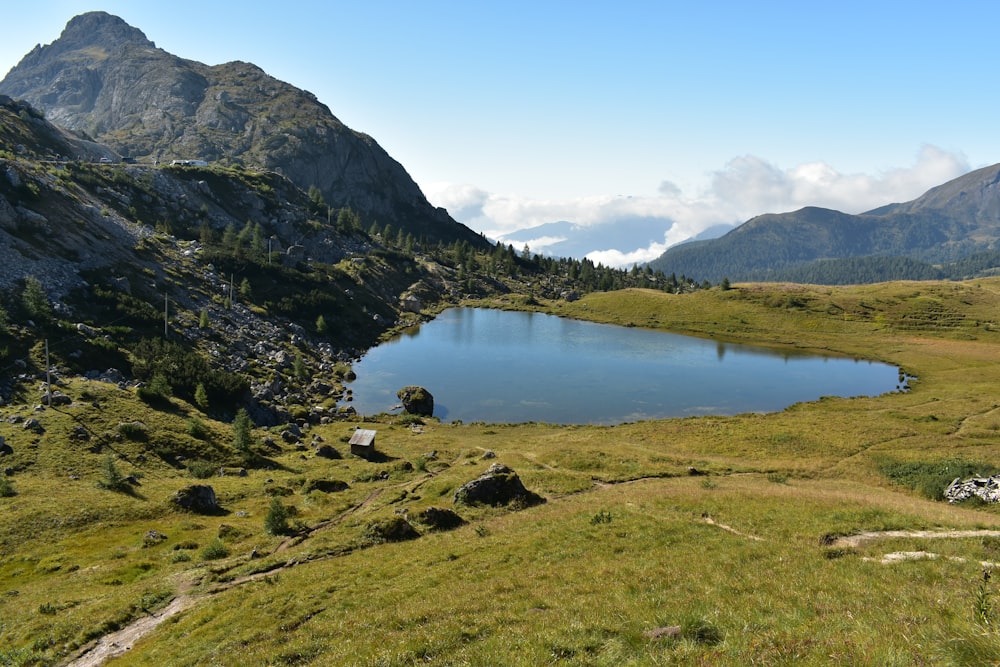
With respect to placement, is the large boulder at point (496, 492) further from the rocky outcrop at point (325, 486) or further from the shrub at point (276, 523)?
the rocky outcrop at point (325, 486)

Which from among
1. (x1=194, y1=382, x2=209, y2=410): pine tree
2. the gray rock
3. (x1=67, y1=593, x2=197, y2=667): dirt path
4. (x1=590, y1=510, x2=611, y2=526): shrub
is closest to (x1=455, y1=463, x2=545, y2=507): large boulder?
(x1=590, y1=510, x2=611, y2=526): shrub

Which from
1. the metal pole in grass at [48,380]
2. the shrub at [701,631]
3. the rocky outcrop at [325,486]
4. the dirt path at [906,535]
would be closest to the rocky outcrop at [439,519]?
the rocky outcrop at [325,486]

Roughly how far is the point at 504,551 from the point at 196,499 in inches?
1127

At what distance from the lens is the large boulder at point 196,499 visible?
40.1m

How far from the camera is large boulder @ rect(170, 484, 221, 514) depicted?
132ft

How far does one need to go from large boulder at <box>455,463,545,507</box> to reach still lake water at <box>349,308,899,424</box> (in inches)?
1794

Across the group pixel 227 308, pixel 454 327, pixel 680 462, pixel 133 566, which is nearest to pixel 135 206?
pixel 227 308

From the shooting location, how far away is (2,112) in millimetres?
168750

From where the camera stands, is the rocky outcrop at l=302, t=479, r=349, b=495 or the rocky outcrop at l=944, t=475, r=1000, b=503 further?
the rocky outcrop at l=302, t=479, r=349, b=495

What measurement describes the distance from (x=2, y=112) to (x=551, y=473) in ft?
752

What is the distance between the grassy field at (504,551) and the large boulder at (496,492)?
1390mm

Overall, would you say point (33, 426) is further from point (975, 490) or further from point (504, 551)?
point (975, 490)

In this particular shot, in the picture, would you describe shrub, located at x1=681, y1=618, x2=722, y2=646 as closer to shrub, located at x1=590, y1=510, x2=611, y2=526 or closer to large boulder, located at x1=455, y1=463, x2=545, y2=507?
shrub, located at x1=590, y1=510, x2=611, y2=526

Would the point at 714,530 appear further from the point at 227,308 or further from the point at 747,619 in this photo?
the point at 227,308
